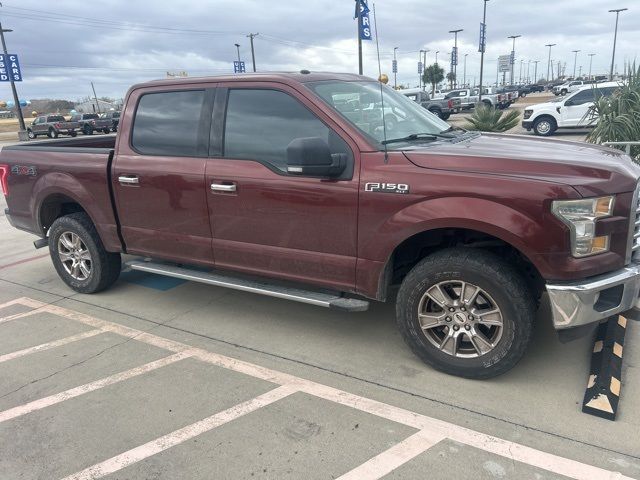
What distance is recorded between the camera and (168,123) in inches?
170

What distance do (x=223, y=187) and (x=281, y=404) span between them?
5.41 ft

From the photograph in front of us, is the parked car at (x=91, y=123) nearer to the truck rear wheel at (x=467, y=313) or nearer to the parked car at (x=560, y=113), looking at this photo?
the parked car at (x=560, y=113)

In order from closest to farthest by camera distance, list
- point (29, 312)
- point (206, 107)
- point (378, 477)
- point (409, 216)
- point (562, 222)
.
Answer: point (378, 477), point (562, 222), point (409, 216), point (206, 107), point (29, 312)

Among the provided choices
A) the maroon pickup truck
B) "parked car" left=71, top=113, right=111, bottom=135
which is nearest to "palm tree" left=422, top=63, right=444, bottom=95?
"parked car" left=71, top=113, right=111, bottom=135

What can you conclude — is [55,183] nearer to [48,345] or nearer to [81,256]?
[81,256]

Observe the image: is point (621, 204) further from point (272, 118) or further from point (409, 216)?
point (272, 118)

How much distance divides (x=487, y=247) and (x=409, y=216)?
617 millimetres

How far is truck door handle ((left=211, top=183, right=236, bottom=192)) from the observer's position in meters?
3.86

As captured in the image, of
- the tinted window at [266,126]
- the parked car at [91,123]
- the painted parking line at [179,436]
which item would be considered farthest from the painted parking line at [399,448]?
the parked car at [91,123]

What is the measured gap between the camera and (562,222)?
2.87m

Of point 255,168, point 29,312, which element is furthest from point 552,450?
point 29,312

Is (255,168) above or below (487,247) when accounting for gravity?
above

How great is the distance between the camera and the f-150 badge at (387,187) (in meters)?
3.23

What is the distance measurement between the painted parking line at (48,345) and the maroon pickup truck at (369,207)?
715mm
